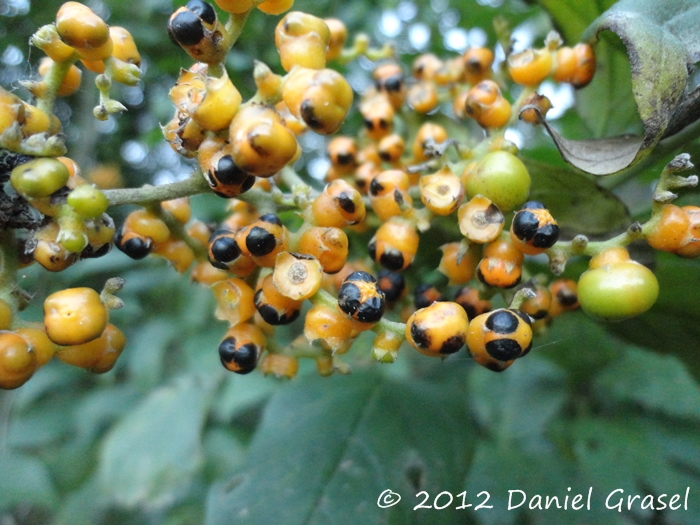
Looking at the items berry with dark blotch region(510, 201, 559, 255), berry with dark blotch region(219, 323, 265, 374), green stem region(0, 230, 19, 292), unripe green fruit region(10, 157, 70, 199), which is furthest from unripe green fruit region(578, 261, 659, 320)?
green stem region(0, 230, 19, 292)

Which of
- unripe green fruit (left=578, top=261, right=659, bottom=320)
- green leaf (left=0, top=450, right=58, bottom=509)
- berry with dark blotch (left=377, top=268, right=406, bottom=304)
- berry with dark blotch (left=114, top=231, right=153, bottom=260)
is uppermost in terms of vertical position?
unripe green fruit (left=578, top=261, right=659, bottom=320)

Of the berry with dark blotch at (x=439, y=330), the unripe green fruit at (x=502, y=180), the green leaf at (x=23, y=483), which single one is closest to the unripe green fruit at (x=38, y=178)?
the berry with dark blotch at (x=439, y=330)

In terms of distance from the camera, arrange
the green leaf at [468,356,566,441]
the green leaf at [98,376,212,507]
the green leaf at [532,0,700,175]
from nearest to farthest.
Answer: the green leaf at [532,0,700,175] < the green leaf at [468,356,566,441] < the green leaf at [98,376,212,507]

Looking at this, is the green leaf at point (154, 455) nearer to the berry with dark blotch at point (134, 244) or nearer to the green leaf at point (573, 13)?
the berry with dark blotch at point (134, 244)

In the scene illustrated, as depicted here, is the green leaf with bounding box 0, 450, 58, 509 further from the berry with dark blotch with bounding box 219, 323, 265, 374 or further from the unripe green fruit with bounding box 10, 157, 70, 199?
the unripe green fruit with bounding box 10, 157, 70, 199

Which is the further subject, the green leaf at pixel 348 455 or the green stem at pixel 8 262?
the green leaf at pixel 348 455

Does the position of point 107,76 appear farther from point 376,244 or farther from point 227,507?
point 227,507
